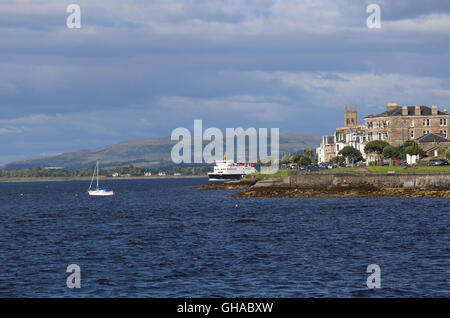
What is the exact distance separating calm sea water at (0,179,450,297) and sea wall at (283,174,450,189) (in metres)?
30.2

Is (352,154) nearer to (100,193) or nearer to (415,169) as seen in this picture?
(415,169)

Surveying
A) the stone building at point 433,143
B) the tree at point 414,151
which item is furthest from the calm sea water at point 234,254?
the stone building at point 433,143

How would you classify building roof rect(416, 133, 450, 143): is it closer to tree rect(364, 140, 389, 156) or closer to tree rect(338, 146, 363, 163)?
tree rect(364, 140, 389, 156)

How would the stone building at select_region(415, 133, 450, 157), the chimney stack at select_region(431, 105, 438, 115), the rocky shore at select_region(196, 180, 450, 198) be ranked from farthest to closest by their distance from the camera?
the chimney stack at select_region(431, 105, 438, 115) < the stone building at select_region(415, 133, 450, 157) < the rocky shore at select_region(196, 180, 450, 198)

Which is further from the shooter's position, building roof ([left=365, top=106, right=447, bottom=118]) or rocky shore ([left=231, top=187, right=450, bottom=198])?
building roof ([left=365, top=106, right=447, bottom=118])

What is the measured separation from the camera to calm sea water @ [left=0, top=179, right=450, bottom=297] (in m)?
35.8

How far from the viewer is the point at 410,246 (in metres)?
52.0

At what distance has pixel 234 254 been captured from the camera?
49000mm

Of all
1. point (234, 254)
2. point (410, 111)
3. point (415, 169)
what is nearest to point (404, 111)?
point (410, 111)

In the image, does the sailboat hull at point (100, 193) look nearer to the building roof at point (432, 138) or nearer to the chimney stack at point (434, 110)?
the building roof at point (432, 138)

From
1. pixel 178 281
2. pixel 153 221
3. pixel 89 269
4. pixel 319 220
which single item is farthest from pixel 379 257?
pixel 153 221

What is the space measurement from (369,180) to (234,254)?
77509mm

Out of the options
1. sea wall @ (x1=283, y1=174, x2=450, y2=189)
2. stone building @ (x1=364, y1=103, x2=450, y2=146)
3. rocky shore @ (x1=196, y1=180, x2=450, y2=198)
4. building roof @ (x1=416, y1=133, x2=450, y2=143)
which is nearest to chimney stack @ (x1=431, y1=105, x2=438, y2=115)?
stone building @ (x1=364, y1=103, x2=450, y2=146)
